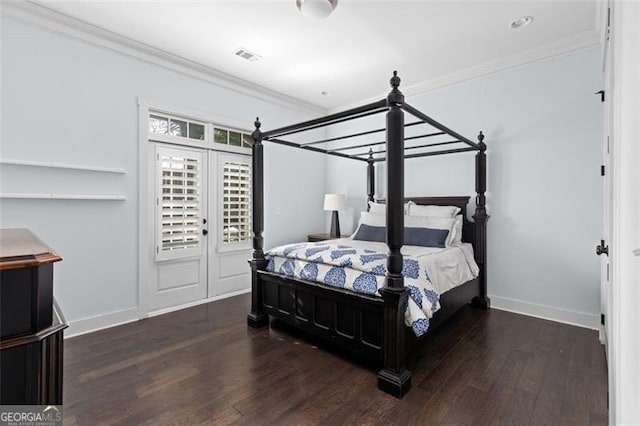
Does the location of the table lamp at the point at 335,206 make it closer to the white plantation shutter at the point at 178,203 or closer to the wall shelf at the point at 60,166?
the white plantation shutter at the point at 178,203

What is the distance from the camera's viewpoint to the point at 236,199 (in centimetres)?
431

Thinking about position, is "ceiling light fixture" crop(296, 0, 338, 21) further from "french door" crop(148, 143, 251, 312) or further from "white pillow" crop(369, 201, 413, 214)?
"white pillow" crop(369, 201, 413, 214)

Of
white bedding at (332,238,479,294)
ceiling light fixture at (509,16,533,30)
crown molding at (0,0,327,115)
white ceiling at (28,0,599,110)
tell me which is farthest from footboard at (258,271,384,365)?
ceiling light fixture at (509,16,533,30)

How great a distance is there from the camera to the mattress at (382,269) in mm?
2230

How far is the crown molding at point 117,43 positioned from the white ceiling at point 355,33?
0.07 metres

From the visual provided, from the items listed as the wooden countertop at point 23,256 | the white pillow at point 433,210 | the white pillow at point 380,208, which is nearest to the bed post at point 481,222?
the white pillow at point 433,210

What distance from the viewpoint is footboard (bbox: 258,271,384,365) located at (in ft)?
7.54

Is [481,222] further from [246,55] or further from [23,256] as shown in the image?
[23,256]

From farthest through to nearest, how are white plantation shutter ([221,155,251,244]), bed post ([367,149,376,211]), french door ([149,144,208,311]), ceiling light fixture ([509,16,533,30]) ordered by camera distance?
1. bed post ([367,149,376,211])
2. white plantation shutter ([221,155,251,244])
3. french door ([149,144,208,311])
4. ceiling light fixture ([509,16,533,30])

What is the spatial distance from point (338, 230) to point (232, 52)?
280 centimetres

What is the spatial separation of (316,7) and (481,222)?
283 cm

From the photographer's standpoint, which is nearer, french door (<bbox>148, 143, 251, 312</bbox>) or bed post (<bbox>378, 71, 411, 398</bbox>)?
bed post (<bbox>378, 71, 411, 398</bbox>)

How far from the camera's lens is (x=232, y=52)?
11.2 ft

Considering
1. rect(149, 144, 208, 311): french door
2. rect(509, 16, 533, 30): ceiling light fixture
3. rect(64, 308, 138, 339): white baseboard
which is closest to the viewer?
rect(509, 16, 533, 30): ceiling light fixture
